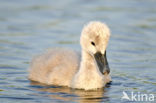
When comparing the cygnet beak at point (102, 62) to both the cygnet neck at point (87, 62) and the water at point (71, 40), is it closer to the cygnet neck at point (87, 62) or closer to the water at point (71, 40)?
the cygnet neck at point (87, 62)

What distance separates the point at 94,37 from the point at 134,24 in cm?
613

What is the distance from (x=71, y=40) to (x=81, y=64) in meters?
3.93

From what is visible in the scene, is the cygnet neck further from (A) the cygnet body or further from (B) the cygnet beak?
(B) the cygnet beak

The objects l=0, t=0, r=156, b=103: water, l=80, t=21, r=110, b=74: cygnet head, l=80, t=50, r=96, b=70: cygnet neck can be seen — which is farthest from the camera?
l=80, t=50, r=96, b=70: cygnet neck

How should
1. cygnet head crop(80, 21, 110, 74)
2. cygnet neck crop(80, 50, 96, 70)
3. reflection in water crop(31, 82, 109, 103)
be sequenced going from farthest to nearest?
cygnet neck crop(80, 50, 96, 70)
cygnet head crop(80, 21, 110, 74)
reflection in water crop(31, 82, 109, 103)

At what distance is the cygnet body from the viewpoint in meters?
10.4

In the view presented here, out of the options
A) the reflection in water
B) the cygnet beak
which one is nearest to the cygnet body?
the cygnet beak

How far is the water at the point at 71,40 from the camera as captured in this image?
1062 centimetres

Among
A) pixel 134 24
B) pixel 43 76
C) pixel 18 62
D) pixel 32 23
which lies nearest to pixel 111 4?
pixel 134 24

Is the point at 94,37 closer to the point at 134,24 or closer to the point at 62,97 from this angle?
the point at 62,97

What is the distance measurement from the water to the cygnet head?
2.58 ft

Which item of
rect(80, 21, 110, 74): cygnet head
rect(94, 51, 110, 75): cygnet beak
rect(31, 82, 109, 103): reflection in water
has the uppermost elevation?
rect(80, 21, 110, 74): cygnet head

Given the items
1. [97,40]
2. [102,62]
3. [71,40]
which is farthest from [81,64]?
[71,40]

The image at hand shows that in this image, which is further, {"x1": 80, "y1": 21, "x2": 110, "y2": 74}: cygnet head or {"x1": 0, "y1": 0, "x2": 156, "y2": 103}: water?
{"x1": 0, "y1": 0, "x2": 156, "y2": 103}: water
